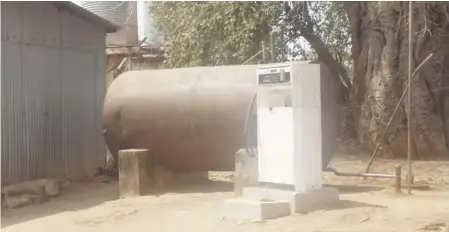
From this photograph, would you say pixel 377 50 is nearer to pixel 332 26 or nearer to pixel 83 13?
pixel 332 26

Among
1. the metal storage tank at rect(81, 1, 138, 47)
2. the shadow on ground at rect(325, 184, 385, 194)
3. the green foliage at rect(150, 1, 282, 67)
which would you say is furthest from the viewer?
the metal storage tank at rect(81, 1, 138, 47)

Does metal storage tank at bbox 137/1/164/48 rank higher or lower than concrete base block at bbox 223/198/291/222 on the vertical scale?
higher

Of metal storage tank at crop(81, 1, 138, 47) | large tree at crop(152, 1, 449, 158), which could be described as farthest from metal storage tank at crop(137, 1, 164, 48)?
large tree at crop(152, 1, 449, 158)

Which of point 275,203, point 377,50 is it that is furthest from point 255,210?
point 377,50

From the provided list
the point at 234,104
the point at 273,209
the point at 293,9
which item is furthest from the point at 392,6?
the point at 273,209

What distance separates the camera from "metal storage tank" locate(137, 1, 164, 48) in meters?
22.0

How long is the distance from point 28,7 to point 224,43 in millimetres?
6981

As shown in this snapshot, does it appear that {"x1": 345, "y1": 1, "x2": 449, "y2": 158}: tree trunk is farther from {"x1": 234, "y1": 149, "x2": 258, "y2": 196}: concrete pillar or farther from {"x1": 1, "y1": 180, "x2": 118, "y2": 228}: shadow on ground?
{"x1": 1, "y1": 180, "x2": 118, "y2": 228}: shadow on ground

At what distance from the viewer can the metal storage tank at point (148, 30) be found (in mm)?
21981

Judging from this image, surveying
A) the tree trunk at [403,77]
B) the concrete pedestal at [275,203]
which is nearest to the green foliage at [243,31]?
the tree trunk at [403,77]

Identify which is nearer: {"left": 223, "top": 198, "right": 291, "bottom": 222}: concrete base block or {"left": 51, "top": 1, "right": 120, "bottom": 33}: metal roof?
{"left": 223, "top": 198, "right": 291, "bottom": 222}: concrete base block

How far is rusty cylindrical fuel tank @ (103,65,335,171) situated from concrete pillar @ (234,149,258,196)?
2.60ft

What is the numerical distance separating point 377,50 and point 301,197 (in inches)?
281

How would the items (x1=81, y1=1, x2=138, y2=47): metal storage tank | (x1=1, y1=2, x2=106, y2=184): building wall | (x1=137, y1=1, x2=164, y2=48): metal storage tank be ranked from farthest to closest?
(x1=137, y1=1, x2=164, y2=48): metal storage tank
(x1=81, y1=1, x2=138, y2=47): metal storage tank
(x1=1, y1=2, x2=106, y2=184): building wall
